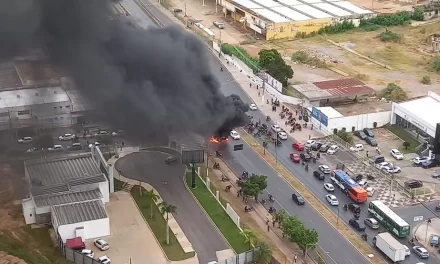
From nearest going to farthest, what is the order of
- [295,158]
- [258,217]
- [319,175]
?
[258,217] → [319,175] → [295,158]

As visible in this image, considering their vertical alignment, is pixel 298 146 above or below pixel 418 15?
above

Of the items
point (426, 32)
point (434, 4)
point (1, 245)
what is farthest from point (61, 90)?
point (434, 4)

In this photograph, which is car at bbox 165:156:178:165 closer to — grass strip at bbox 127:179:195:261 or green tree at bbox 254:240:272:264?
grass strip at bbox 127:179:195:261

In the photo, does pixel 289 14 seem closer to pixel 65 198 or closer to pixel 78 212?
pixel 65 198

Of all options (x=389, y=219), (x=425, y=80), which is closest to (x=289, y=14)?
(x=425, y=80)

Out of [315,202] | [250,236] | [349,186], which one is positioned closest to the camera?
[250,236]

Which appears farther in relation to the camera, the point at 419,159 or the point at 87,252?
the point at 419,159
